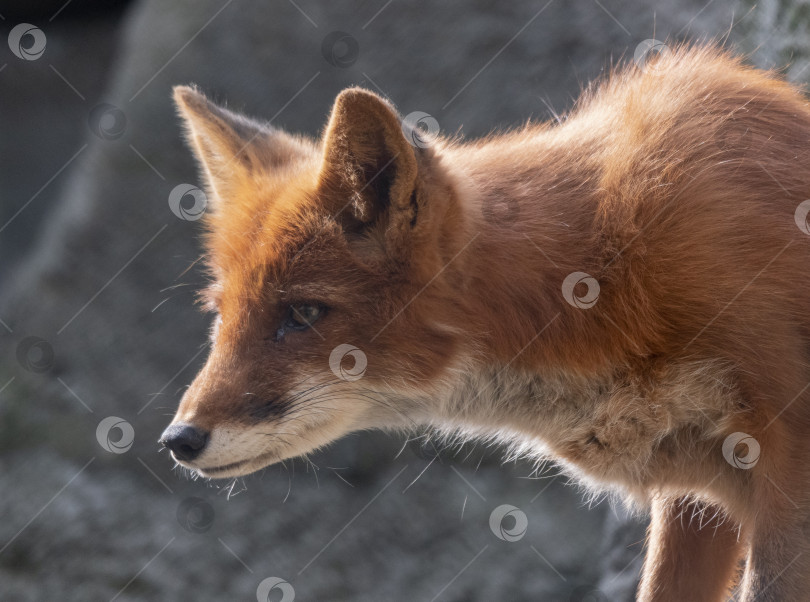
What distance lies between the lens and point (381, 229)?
2.93 metres

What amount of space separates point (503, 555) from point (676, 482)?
11.5ft

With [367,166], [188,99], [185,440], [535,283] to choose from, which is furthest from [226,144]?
[535,283]

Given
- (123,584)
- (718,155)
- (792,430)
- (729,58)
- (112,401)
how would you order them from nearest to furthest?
(792,430) < (718,155) < (729,58) < (123,584) < (112,401)

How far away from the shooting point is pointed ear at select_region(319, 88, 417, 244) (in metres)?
2.63

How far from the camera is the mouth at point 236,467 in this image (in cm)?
292

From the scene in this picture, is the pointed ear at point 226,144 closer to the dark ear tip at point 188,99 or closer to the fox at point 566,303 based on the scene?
the dark ear tip at point 188,99

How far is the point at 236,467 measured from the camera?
117 inches

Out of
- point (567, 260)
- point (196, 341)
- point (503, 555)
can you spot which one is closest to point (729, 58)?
point (567, 260)

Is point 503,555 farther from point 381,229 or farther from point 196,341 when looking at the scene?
point 381,229

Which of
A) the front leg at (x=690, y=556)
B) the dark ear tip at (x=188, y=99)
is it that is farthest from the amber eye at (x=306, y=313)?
the front leg at (x=690, y=556)

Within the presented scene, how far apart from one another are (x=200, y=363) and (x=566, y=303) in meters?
4.44

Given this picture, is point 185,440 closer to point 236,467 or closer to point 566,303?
point 236,467

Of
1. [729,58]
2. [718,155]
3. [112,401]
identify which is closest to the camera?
[718,155]

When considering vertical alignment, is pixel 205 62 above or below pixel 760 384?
above
